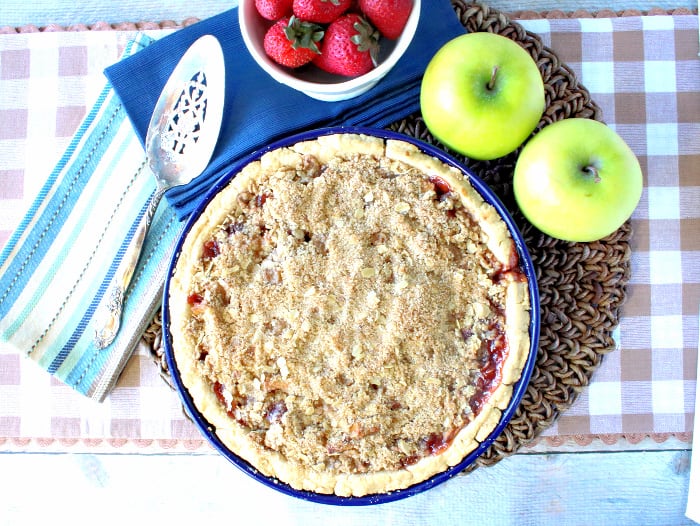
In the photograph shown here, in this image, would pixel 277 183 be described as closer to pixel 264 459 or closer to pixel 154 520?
pixel 264 459

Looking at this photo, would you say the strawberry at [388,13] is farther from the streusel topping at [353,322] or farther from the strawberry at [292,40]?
the streusel topping at [353,322]

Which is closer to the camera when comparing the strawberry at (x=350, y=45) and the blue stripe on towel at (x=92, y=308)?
the strawberry at (x=350, y=45)

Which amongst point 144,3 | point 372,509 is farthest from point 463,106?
point 372,509

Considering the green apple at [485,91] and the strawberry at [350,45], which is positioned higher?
the strawberry at [350,45]

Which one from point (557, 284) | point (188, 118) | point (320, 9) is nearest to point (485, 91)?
point (320, 9)

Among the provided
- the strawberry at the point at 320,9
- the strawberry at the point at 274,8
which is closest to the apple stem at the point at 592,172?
the strawberry at the point at 320,9

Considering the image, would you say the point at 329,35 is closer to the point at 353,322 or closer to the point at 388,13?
the point at 388,13

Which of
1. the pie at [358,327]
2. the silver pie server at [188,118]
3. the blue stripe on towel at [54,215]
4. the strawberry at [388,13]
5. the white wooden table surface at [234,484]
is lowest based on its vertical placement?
the white wooden table surface at [234,484]
